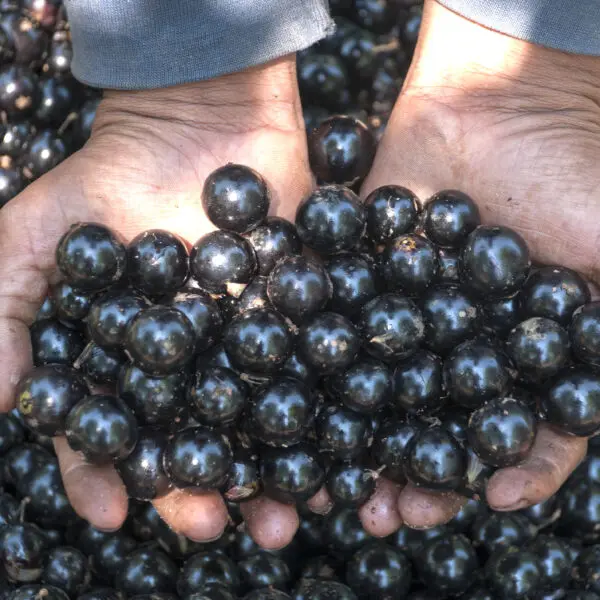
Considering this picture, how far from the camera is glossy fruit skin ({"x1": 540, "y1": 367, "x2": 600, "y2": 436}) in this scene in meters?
1.90

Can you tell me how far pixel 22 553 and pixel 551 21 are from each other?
214 centimetres

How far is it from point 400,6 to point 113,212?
1.62 m

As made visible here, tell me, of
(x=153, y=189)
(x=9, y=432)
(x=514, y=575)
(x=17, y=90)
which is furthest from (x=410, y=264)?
(x=17, y=90)

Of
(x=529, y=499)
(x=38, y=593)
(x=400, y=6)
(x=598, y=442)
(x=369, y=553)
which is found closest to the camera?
(x=529, y=499)

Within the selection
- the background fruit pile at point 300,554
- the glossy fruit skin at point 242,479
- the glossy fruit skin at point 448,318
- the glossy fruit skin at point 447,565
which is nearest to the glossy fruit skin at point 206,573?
the background fruit pile at point 300,554

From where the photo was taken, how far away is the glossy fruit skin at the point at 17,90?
9.66 ft

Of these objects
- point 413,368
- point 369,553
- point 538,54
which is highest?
point 538,54

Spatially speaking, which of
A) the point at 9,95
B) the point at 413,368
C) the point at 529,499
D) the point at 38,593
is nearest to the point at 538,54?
the point at 413,368

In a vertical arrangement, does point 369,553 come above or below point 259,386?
below

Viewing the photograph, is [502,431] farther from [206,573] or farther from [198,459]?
[206,573]

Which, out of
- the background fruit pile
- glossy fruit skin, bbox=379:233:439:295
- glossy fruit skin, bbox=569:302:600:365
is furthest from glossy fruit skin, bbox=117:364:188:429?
glossy fruit skin, bbox=569:302:600:365

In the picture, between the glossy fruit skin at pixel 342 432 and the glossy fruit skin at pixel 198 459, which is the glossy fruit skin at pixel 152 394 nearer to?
the glossy fruit skin at pixel 198 459

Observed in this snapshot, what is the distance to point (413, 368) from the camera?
1990 millimetres

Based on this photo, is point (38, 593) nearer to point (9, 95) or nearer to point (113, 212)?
point (113, 212)
